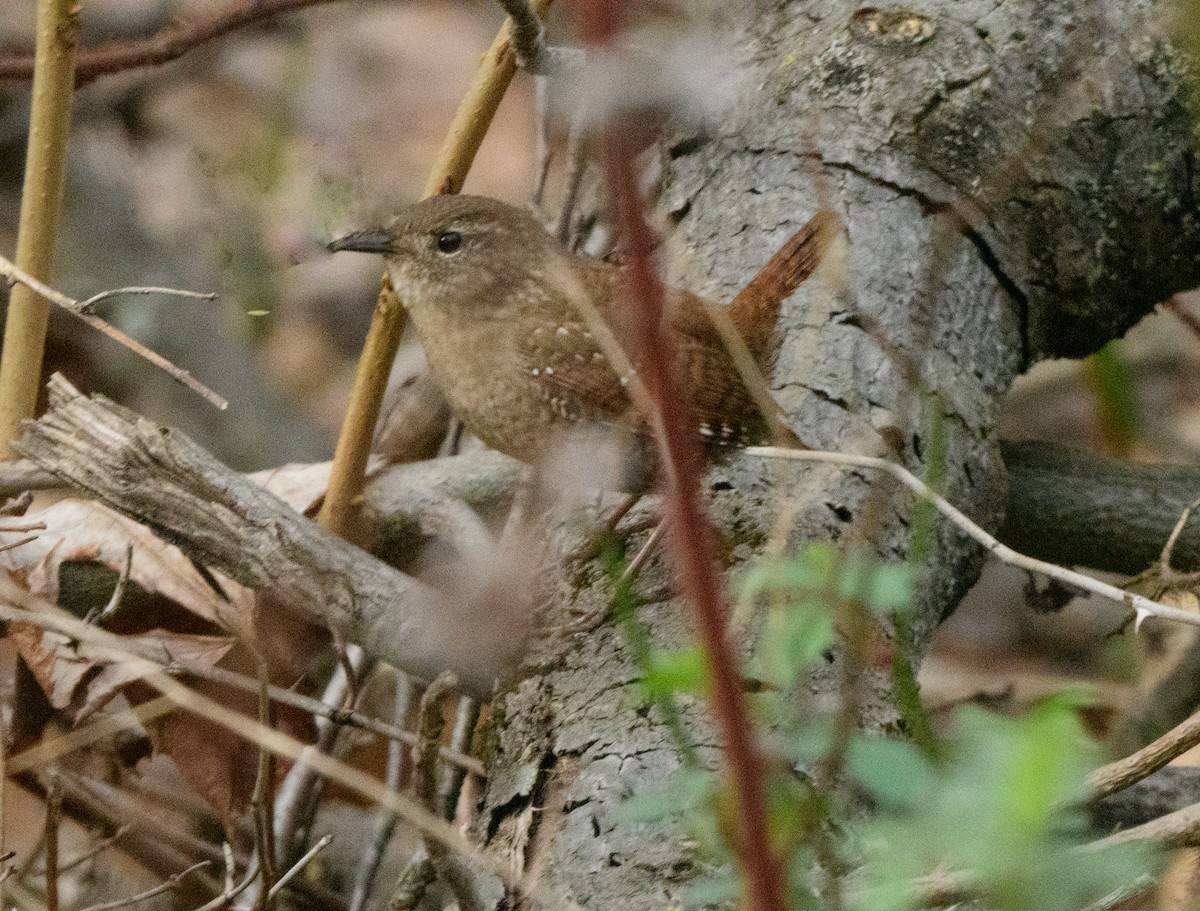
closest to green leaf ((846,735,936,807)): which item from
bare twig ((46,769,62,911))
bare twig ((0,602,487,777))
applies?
bare twig ((0,602,487,777))

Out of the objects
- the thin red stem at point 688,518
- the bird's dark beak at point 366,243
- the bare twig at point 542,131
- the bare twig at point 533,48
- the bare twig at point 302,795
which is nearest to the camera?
the thin red stem at point 688,518

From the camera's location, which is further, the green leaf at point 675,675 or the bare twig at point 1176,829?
the bare twig at point 1176,829

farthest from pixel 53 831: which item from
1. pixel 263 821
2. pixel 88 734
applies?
pixel 88 734

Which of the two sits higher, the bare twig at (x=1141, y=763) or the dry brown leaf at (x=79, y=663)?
the dry brown leaf at (x=79, y=663)

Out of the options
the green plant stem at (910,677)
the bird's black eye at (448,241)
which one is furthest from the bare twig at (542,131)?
the green plant stem at (910,677)

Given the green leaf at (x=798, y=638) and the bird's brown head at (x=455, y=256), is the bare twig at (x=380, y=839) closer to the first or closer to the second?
the bird's brown head at (x=455, y=256)

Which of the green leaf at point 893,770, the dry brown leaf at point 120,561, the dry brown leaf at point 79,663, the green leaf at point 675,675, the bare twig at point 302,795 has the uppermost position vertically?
the dry brown leaf at point 120,561

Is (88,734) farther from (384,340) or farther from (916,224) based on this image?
(916,224)

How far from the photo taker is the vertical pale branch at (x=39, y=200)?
2256mm

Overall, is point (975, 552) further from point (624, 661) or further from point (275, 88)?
Answer: point (275, 88)

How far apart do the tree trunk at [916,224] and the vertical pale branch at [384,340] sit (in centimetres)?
43

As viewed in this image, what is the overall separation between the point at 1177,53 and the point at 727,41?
2.93 feet

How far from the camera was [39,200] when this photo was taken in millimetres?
2330

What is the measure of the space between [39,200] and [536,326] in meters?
1.01
